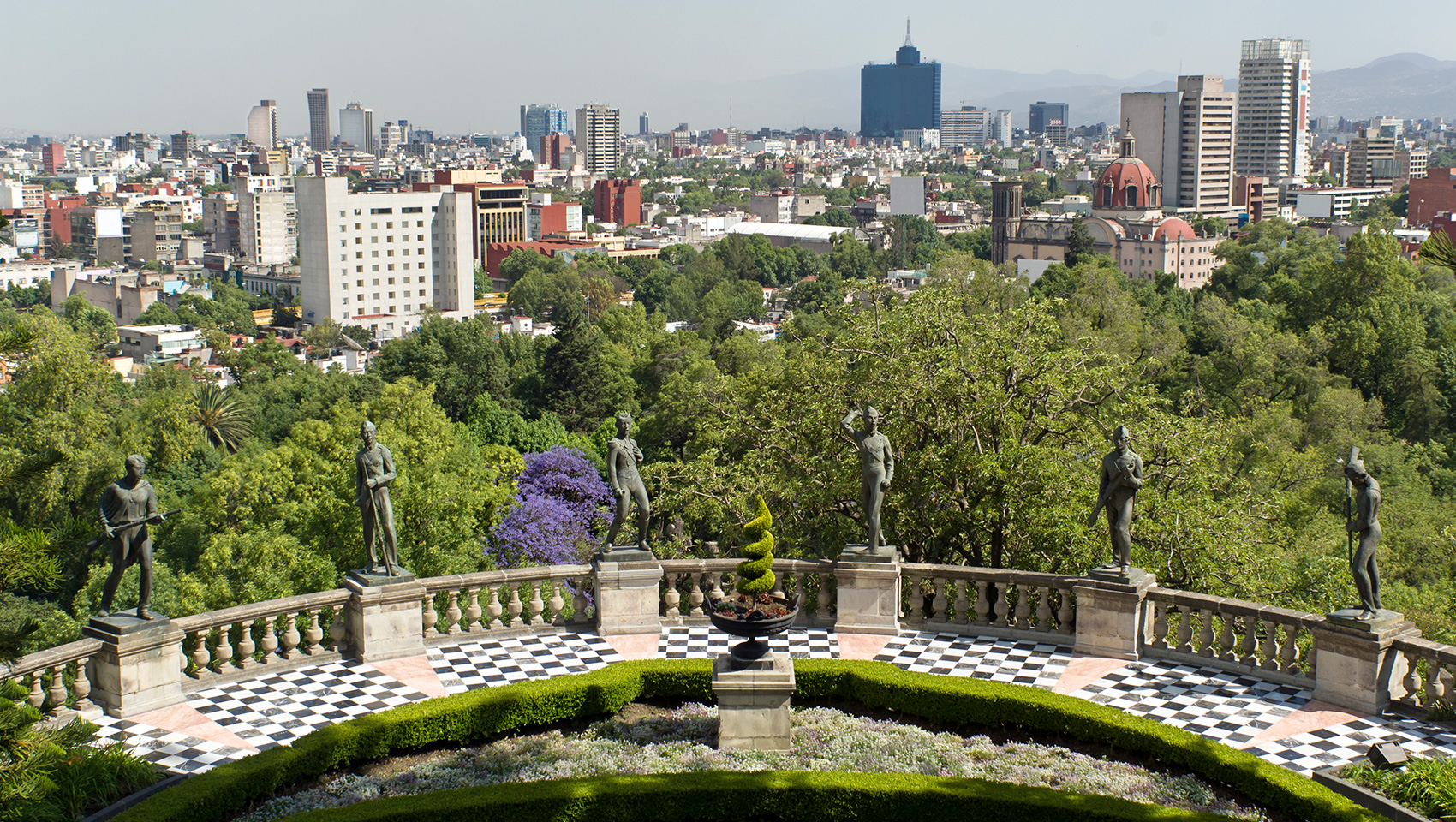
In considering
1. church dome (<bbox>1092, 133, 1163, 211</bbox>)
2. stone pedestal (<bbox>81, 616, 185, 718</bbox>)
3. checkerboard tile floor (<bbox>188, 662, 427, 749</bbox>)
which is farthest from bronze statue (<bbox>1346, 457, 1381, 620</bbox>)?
church dome (<bbox>1092, 133, 1163, 211</bbox>)

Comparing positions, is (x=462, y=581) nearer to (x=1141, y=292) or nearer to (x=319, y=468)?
(x=319, y=468)

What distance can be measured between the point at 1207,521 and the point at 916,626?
5.95 m

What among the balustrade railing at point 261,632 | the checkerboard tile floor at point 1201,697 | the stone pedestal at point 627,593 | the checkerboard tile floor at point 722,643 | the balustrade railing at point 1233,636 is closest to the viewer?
the checkerboard tile floor at point 1201,697

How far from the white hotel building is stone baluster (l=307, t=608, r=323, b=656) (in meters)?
135

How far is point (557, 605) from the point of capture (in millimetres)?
18625

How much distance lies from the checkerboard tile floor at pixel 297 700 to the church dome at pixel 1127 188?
171 m

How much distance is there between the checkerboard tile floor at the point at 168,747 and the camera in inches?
545

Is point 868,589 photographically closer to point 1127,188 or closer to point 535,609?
point 535,609

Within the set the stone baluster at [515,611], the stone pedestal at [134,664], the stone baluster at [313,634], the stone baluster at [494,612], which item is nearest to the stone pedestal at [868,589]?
the stone baluster at [515,611]

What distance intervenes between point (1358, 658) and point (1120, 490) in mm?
3397

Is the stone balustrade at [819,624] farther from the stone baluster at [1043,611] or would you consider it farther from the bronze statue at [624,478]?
the bronze statue at [624,478]

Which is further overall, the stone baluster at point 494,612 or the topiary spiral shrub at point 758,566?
the stone baluster at point 494,612

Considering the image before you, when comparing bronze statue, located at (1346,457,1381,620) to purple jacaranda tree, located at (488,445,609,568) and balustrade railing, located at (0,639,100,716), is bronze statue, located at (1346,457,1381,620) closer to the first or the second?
balustrade railing, located at (0,639,100,716)

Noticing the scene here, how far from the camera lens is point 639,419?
6075 cm
